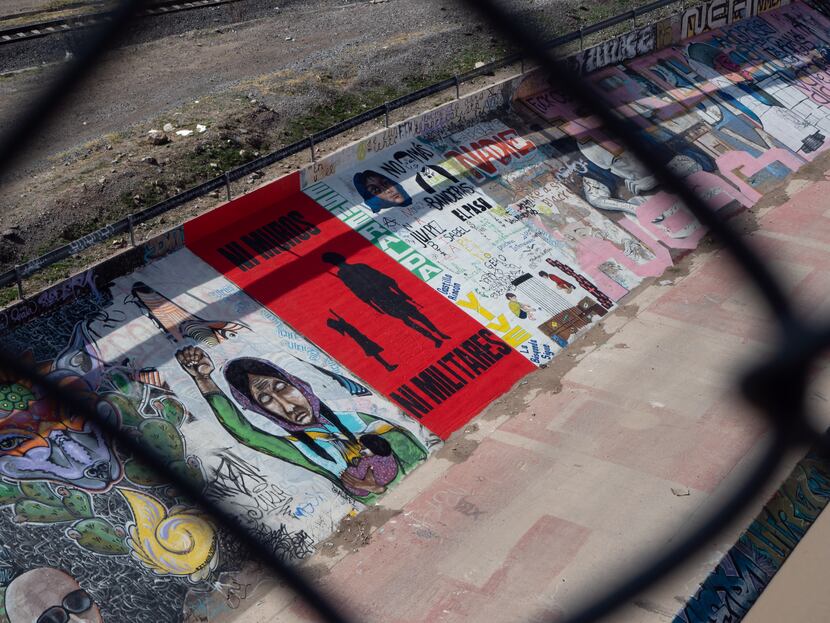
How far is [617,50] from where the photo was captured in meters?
19.4

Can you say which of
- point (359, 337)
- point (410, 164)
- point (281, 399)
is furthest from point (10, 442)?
point (410, 164)

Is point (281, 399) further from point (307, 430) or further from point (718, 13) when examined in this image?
point (718, 13)

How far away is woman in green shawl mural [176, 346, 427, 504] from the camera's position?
11.4 meters

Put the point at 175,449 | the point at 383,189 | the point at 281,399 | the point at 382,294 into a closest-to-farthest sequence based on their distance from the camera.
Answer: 1. the point at 175,449
2. the point at 281,399
3. the point at 382,294
4. the point at 383,189

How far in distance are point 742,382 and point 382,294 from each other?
40.0 ft

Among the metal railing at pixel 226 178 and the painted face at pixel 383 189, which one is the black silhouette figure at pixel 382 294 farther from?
the metal railing at pixel 226 178

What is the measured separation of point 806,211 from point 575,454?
8.08 m

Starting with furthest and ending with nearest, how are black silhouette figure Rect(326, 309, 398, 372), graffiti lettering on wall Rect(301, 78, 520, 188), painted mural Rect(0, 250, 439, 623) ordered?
graffiti lettering on wall Rect(301, 78, 520, 188) → black silhouette figure Rect(326, 309, 398, 372) → painted mural Rect(0, 250, 439, 623)

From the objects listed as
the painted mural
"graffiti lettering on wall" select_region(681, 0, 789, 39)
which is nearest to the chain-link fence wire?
the painted mural

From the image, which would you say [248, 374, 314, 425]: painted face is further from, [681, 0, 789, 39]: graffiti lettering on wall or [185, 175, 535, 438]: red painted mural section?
[681, 0, 789, 39]: graffiti lettering on wall

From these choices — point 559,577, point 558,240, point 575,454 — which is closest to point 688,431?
point 575,454

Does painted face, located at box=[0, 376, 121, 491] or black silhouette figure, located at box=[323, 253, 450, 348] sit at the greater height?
A: painted face, located at box=[0, 376, 121, 491]

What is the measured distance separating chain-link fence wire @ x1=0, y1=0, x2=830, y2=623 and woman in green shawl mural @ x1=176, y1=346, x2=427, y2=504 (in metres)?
9.65

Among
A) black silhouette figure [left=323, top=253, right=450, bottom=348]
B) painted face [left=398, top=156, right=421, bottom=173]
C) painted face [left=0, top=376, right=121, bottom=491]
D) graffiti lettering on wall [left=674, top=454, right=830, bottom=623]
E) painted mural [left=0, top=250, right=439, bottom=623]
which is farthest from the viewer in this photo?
painted face [left=398, top=156, right=421, bottom=173]
